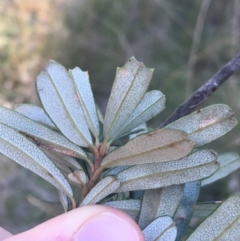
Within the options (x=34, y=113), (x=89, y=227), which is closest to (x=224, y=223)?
(x=89, y=227)

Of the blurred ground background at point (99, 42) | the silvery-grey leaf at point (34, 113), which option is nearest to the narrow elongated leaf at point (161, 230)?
the silvery-grey leaf at point (34, 113)

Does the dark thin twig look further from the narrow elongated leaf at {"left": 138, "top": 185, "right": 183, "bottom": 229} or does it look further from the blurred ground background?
the blurred ground background

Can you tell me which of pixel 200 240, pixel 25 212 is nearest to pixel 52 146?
pixel 200 240

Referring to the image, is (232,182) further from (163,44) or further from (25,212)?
(25,212)

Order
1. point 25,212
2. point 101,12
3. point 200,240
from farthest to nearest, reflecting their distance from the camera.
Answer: point 101,12 → point 25,212 → point 200,240

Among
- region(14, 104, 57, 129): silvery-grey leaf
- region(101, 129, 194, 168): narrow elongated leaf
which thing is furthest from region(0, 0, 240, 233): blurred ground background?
region(101, 129, 194, 168): narrow elongated leaf

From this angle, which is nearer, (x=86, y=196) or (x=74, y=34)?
(x=86, y=196)
